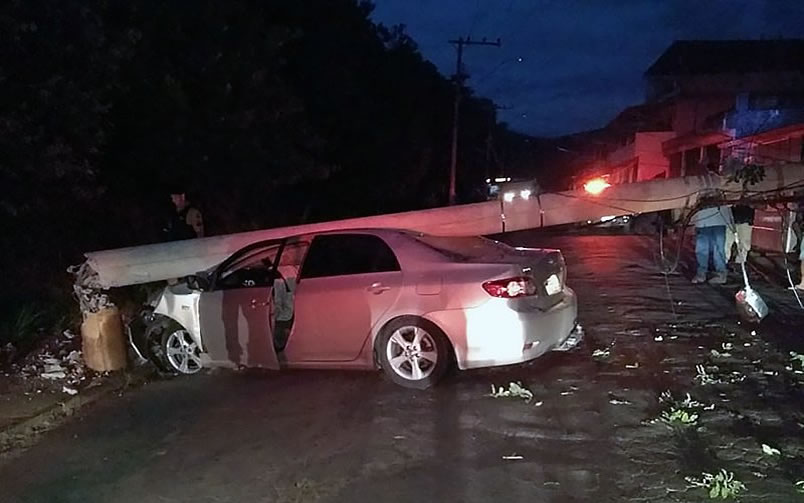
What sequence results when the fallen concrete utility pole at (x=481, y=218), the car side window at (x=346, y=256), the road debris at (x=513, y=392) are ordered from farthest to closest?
the fallen concrete utility pole at (x=481, y=218) < the car side window at (x=346, y=256) < the road debris at (x=513, y=392)

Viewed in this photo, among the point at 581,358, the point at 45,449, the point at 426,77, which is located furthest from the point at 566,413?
the point at 426,77

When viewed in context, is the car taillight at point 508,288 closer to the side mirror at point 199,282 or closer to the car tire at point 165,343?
the side mirror at point 199,282

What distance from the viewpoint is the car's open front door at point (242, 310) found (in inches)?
336

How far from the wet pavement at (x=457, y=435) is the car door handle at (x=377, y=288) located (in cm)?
87

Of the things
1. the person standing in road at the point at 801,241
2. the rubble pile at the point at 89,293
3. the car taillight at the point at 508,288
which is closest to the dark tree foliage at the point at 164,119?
the rubble pile at the point at 89,293

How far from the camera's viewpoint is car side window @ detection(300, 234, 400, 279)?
8.39 metres

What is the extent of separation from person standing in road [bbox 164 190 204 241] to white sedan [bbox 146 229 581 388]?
5771 millimetres

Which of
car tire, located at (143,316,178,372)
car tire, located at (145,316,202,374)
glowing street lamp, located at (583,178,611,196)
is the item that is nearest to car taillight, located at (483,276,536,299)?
car tire, located at (145,316,202,374)

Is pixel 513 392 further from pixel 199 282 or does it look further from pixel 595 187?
pixel 595 187

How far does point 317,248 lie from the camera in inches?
341

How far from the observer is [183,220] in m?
15.7

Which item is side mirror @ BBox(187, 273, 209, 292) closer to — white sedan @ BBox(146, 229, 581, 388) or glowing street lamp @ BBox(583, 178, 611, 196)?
white sedan @ BBox(146, 229, 581, 388)

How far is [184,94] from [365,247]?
17.7 ft

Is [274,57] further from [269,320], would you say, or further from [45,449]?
[45,449]
